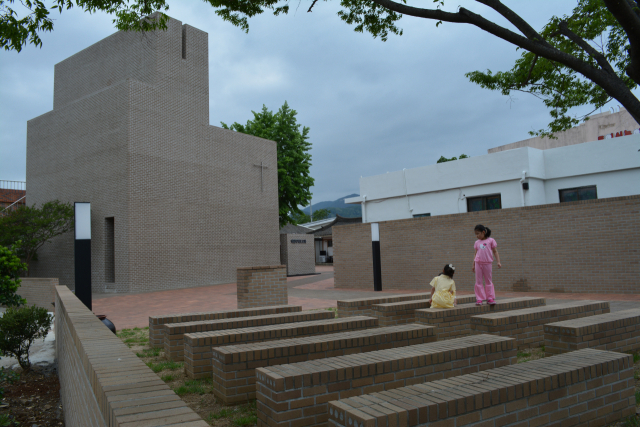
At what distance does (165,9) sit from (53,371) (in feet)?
23.1

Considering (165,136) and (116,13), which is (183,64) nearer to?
(165,136)

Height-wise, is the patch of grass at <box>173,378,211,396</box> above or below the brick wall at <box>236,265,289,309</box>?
below

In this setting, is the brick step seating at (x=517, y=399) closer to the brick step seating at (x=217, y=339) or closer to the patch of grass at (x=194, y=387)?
the patch of grass at (x=194, y=387)

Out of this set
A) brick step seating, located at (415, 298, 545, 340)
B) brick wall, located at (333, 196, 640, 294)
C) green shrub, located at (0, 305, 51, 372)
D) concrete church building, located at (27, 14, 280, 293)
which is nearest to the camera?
brick step seating, located at (415, 298, 545, 340)

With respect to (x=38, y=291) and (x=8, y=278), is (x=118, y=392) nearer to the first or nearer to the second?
(x=8, y=278)

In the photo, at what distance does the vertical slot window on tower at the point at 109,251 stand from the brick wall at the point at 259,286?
12338 millimetres

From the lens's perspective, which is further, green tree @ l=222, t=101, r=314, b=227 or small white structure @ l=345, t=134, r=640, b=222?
green tree @ l=222, t=101, r=314, b=227

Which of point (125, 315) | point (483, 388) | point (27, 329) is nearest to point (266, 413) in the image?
point (483, 388)

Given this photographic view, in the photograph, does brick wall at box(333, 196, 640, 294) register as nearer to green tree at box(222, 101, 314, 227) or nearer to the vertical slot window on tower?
the vertical slot window on tower

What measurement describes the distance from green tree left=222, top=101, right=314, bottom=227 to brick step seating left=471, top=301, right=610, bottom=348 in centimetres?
2792

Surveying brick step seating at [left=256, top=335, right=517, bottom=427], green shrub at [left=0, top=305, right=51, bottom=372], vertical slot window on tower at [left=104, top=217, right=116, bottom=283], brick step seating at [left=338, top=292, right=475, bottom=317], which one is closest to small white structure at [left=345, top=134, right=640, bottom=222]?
brick step seating at [left=338, top=292, right=475, bottom=317]

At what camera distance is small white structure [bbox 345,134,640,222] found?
59.9ft

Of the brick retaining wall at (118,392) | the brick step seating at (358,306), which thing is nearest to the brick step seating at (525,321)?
the brick step seating at (358,306)

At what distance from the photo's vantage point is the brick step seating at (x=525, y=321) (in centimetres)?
617
